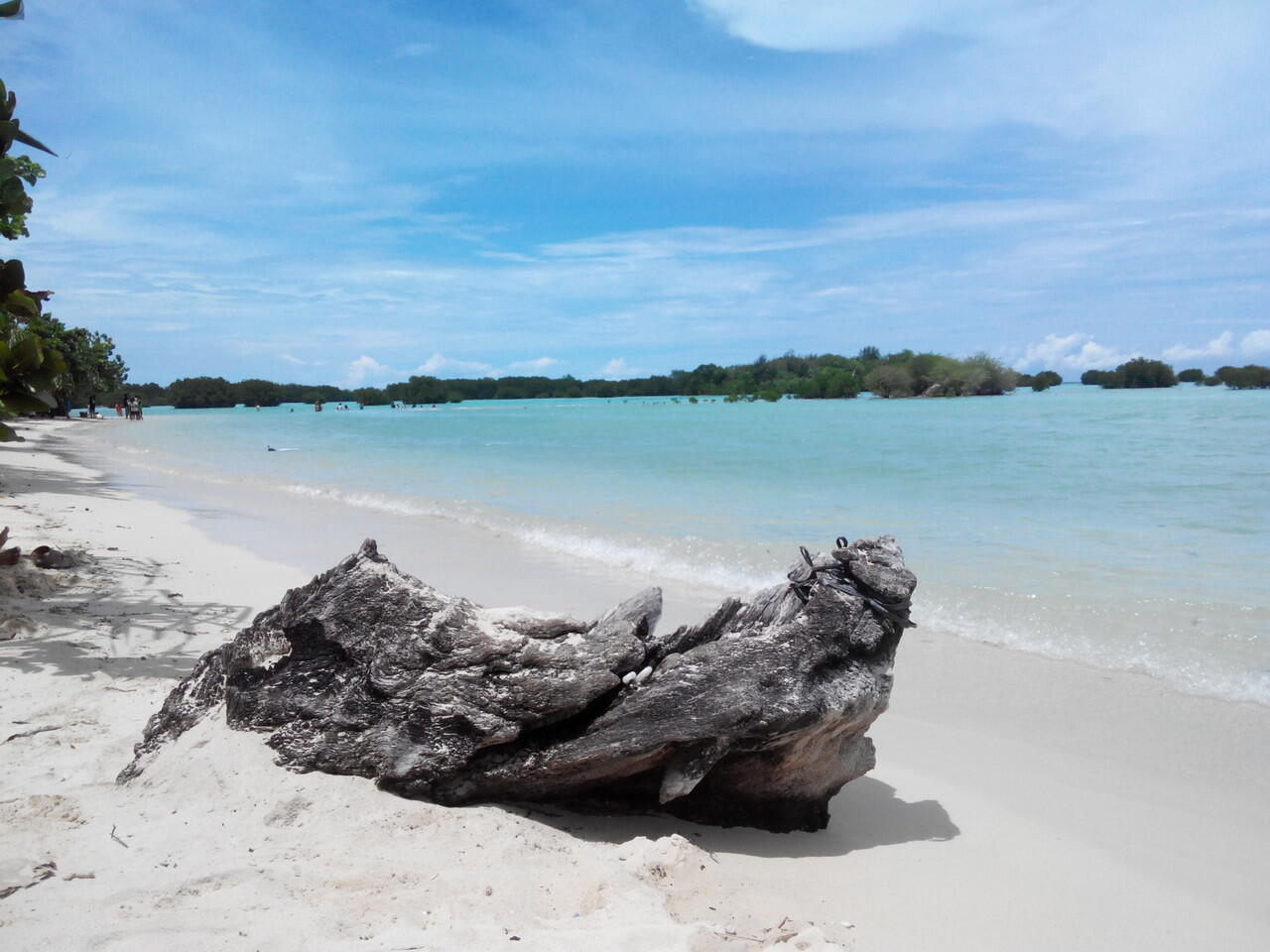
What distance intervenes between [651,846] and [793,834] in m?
0.76

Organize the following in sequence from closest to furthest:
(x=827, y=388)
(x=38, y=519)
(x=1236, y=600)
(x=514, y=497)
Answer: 1. (x=1236, y=600)
2. (x=38, y=519)
3. (x=514, y=497)
4. (x=827, y=388)

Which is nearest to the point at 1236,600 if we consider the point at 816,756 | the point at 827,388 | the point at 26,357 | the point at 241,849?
the point at 816,756

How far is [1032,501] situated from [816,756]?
1304 centimetres

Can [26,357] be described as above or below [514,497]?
above

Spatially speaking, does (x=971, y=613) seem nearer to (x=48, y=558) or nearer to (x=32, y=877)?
(x=32, y=877)

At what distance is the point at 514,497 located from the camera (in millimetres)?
17359

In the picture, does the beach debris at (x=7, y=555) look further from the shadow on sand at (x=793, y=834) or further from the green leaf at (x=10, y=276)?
the shadow on sand at (x=793, y=834)

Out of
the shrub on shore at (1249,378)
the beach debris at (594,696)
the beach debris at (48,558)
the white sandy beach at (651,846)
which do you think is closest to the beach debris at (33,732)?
the white sandy beach at (651,846)

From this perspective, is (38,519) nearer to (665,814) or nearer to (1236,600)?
(665,814)

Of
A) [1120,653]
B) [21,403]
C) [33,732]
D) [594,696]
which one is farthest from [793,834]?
[21,403]

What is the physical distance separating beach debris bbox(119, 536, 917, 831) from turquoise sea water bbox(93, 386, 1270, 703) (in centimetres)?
366

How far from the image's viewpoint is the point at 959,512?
13953 mm

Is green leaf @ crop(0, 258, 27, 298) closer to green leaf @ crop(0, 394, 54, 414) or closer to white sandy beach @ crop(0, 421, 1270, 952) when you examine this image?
green leaf @ crop(0, 394, 54, 414)

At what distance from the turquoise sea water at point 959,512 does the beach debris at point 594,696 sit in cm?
366
